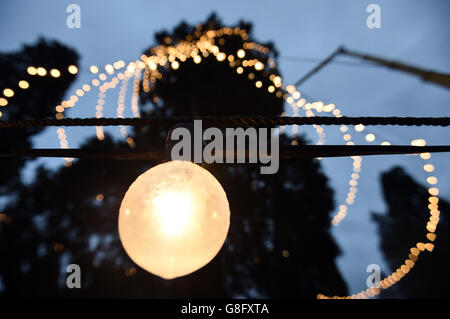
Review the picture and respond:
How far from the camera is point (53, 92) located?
415 inches

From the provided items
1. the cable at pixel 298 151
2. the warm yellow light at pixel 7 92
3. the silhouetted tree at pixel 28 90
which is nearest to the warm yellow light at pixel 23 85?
the silhouetted tree at pixel 28 90

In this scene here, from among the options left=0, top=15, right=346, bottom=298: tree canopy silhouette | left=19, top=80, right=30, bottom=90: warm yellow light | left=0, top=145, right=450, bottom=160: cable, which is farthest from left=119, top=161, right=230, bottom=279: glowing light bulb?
left=19, top=80, right=30, bottom=90: warm yellow light

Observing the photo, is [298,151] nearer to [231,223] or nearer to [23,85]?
[231,223]

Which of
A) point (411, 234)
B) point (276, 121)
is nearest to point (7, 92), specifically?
point (276, 121)

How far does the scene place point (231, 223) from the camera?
750cm

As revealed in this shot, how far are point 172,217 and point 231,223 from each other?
6567 mm

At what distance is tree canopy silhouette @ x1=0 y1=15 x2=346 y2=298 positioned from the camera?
757 centimetres

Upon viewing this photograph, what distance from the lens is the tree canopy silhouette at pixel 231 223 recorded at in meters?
7.57

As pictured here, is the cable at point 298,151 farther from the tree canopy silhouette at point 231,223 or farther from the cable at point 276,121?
the tree canopy silhouette at point 231,223

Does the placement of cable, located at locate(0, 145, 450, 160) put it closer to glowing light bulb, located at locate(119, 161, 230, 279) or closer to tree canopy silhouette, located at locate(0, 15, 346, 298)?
glowing light bulb, located at locate(119, 161, 230, 279)

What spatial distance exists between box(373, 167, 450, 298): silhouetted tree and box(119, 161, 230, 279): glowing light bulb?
21077mm
